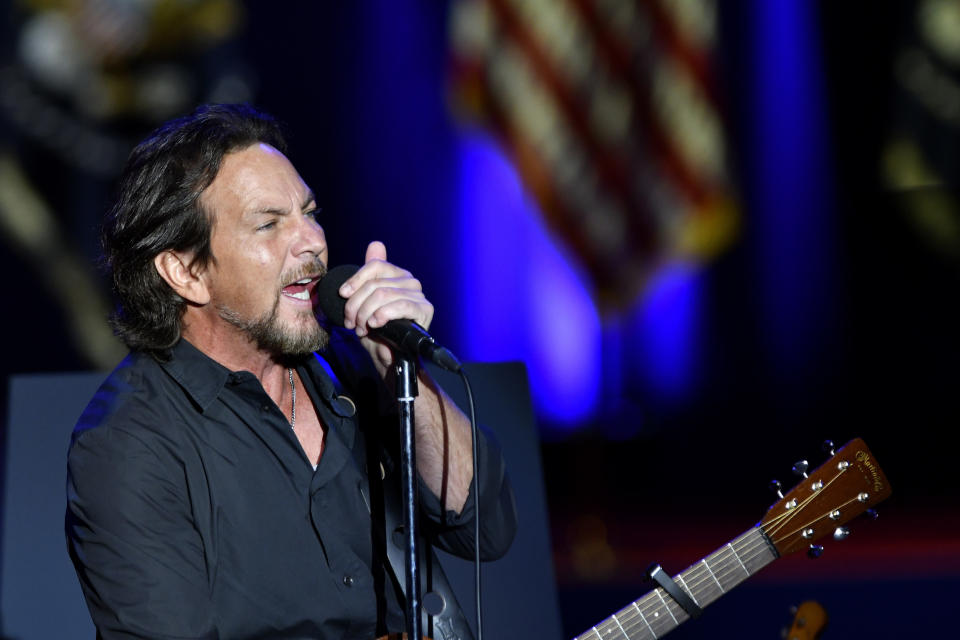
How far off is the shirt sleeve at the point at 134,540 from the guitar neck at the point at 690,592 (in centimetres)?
72

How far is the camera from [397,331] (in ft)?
4.82

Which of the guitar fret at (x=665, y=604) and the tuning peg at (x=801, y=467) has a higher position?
the tuning peg at (x=801, y=467)

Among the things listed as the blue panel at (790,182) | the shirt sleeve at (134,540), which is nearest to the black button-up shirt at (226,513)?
the shirt sleeve at (134,540)

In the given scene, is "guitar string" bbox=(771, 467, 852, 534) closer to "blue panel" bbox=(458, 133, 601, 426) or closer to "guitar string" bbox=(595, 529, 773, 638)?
"guitar string" bbox=(595, 529, 773, 638)

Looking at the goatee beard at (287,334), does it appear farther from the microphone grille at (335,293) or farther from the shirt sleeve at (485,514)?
the shirt sleeve at (485,514)

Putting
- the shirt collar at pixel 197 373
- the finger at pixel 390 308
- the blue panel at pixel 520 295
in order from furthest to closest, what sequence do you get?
the blue panel at pixel 520 295 → the shirt collar at pixel 197 373 → the finger at pixel 390 308

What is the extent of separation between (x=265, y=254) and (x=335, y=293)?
27cm

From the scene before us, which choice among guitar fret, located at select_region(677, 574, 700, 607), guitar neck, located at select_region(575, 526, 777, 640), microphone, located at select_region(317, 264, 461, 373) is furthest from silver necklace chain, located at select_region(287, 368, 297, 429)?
guitar fret, located at select_region(677, 574, 700, 607)

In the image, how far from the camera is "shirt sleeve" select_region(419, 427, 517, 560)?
1.92 m

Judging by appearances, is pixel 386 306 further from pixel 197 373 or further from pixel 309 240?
pixel 197 373

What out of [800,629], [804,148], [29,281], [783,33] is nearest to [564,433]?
[804,148]

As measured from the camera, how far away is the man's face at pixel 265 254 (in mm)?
1851

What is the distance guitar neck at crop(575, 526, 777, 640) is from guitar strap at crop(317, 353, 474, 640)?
26 cm

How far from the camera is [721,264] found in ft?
16.4
